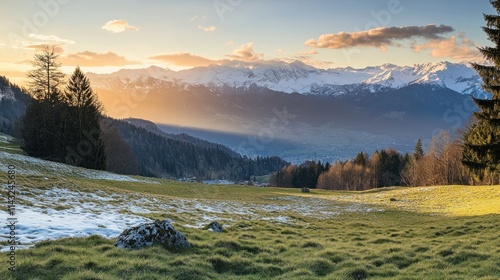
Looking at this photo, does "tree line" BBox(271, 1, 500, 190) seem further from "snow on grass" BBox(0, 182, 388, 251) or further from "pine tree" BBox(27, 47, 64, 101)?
"pine tree" BBox(27, 47, 64, 101)

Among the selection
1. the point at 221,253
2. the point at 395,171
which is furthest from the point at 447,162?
the point at 221,253

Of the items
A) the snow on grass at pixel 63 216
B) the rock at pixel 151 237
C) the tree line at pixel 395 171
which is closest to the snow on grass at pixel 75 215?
the snow on grass at pixel 63 216

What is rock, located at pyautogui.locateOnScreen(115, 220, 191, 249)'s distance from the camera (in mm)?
13554

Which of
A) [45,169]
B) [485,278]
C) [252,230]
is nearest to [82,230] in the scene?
[252,230]

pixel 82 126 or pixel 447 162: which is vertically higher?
pixel 82 126

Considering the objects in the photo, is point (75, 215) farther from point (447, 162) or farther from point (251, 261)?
point (447, 162)

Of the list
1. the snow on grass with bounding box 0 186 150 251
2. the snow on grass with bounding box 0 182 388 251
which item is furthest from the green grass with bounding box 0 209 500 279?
the snow on grass with bounding box 0 182 388 251

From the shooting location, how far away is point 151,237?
13867mm

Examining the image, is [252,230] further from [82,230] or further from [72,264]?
[72,264]

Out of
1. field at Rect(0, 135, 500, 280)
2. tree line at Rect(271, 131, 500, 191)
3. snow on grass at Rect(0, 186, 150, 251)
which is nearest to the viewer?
field at Rect(0, 135, 500, 280)

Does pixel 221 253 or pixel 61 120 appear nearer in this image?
pixel 221 253

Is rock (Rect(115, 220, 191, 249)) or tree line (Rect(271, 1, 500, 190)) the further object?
tree line (Rect(271, 1, 500, 190))

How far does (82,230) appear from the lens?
15.8m

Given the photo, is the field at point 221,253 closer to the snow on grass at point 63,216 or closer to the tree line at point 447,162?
the snow on grass at point 63,216
